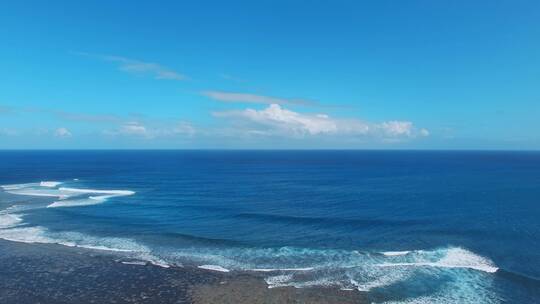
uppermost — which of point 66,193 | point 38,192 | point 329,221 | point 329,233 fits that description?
point 38,192

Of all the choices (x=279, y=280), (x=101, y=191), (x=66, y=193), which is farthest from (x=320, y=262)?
(x=66, y=193)

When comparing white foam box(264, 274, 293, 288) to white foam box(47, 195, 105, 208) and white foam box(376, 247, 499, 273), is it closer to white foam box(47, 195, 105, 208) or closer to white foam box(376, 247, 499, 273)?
white foam box(376, 247, 499, 273)

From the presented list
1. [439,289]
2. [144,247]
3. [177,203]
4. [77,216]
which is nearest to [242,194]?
[177,203]

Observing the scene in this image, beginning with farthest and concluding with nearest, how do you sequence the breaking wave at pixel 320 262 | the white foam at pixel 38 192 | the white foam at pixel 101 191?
1. the white foam at pixel 101 191
2. the white foam at pixel 38 192
3. the breaking wave at pixel 320 262

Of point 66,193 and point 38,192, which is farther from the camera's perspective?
point 38,192

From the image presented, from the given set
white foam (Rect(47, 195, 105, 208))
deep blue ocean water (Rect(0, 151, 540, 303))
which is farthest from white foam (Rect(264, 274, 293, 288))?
white foam (Rect(47, 195, 105, 208))

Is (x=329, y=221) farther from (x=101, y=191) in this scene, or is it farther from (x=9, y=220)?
(x=101, y=191)

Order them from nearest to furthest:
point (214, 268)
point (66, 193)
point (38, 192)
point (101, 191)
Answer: point (214, 268) → point (66, 193) → point (38, 192) → point (101, 191)

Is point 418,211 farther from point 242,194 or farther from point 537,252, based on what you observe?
point 242,194

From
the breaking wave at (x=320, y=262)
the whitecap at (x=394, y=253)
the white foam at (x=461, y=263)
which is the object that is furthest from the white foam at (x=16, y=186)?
the white foam at (x=461, y=263)

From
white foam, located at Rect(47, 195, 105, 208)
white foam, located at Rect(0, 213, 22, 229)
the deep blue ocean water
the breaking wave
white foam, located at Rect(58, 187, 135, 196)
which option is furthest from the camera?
white foam, located at Rect(58, 187, 135, 196)

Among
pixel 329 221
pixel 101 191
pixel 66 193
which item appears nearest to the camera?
pixel 329 221

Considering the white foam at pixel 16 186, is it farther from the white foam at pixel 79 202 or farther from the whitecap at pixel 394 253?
the whitecap at pixel 394 253

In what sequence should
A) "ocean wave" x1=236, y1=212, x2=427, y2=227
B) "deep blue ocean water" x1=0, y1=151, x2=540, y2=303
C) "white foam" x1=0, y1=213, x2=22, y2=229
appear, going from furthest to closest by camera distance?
1. "ocean wave" x1=236, y1=212, x2=427, y2=227
2. "white foam" x1=0, y1=213, x2=22, y2=229
3. "deep blue ocean water" x1=0, y1=151, x2=540, y2=303
